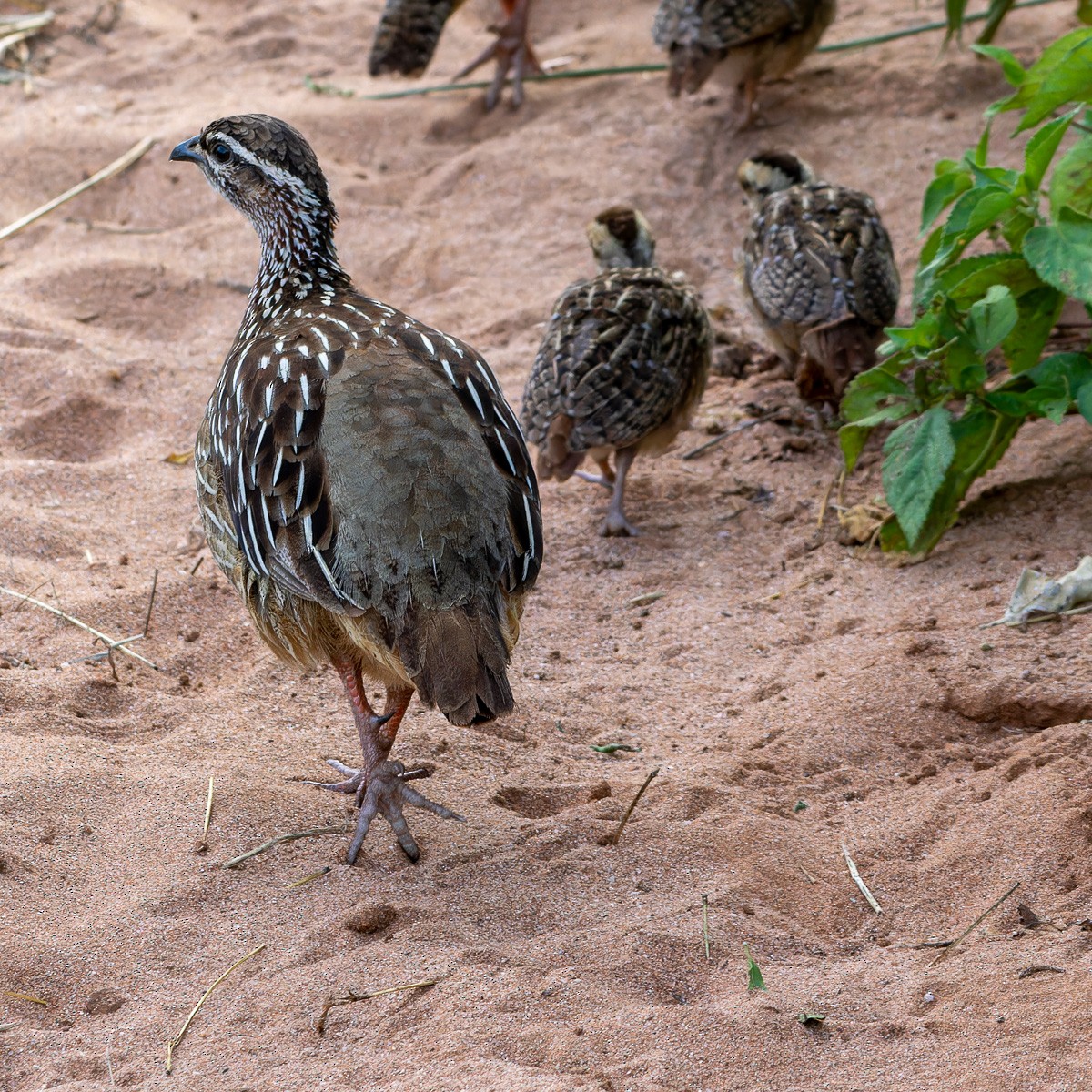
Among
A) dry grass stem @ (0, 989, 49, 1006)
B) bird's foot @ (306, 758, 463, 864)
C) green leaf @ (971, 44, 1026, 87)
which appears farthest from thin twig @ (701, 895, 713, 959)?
green leaf @ (971, 44, 1026, 87)

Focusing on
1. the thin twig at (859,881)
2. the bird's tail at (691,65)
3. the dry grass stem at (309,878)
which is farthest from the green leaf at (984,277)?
the bird's tail at (691,65)

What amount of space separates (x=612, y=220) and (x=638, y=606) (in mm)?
A: 2405

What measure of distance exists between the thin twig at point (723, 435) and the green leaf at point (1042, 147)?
2.18 m

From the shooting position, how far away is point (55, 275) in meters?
7.84

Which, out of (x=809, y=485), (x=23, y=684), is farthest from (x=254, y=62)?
(x=23, y=684)

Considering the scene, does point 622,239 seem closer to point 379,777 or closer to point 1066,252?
point 1066,252

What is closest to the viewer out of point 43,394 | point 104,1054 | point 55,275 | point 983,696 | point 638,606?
point 104,1054

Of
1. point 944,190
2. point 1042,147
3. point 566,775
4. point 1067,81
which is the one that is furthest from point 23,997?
point 1067,81

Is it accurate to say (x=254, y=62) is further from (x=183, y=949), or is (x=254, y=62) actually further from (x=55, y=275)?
(x=183, y=949)

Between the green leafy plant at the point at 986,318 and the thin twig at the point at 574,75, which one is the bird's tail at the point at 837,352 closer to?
the green leafy plant at the point at 986,318

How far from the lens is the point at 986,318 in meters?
4.65

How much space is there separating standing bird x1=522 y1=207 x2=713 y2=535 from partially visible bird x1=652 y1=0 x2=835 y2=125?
2.60 meters

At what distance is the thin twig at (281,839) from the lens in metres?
3.77

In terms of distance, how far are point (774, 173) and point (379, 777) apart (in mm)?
4699
